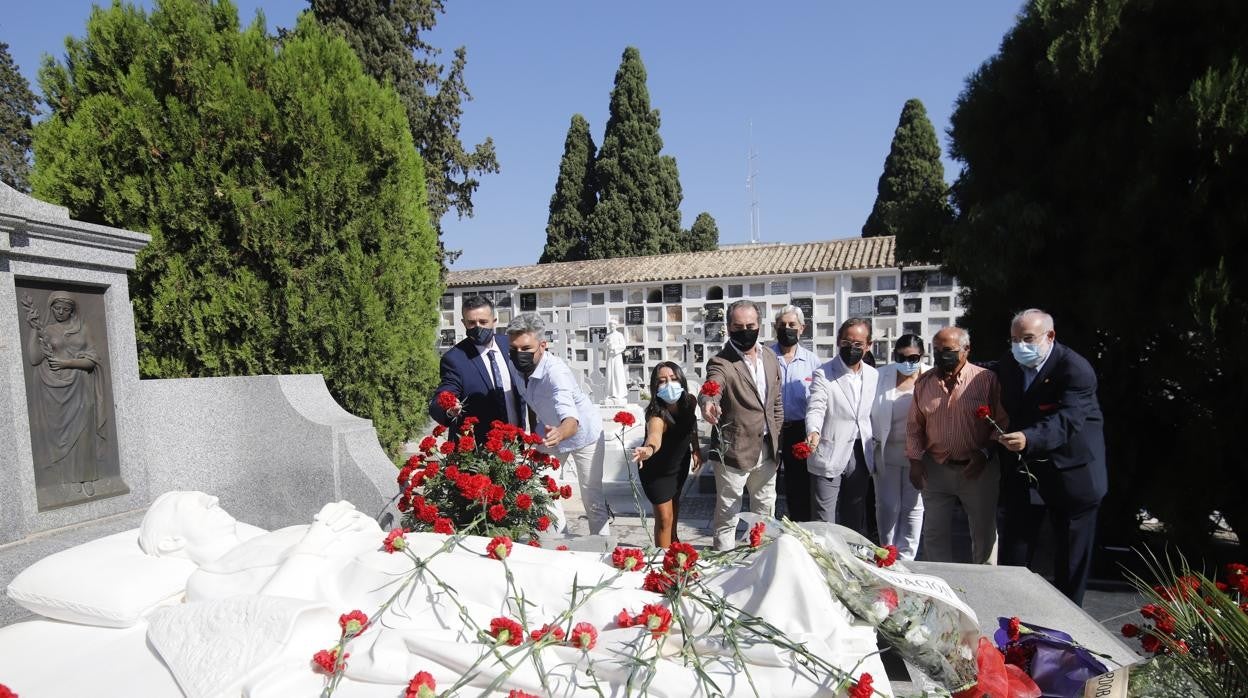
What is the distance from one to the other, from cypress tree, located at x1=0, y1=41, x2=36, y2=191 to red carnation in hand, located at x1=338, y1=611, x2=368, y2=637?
19.7 metres

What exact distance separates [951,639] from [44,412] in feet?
12.8

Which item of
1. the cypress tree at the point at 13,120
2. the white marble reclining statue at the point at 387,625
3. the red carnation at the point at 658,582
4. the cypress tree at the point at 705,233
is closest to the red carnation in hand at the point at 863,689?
the white marble reclining statue at the point at 387,625

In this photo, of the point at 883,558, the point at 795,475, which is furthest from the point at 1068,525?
the point at 883,558

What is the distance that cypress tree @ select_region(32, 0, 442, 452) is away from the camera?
4.68 m

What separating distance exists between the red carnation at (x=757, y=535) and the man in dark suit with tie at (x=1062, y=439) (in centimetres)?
154

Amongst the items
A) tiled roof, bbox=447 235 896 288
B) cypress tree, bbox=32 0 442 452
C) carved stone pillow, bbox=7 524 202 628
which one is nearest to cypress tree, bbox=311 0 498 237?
Answer: tiled roof, bbox=447 235 896 288

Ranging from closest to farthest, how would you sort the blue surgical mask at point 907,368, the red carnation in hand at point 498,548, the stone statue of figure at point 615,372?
the red carnation in hand at point 498,548
the blue surgical mask at point 907,368
the stone statue of figure at point 615,372

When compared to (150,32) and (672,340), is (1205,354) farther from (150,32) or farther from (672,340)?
(672,340)

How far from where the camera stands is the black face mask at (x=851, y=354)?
13.2 ft

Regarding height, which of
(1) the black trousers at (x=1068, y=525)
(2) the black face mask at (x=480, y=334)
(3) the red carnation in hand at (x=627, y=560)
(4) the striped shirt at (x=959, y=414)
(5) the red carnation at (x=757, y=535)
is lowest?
(1) the black trousers at (x=1068, y=525)

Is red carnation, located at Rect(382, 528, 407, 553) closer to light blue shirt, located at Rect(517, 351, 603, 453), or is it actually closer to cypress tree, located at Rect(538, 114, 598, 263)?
light blue shirt, located at Rect(517, 351, 603, 453)

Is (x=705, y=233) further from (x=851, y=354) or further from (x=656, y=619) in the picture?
(x=656, y=619)

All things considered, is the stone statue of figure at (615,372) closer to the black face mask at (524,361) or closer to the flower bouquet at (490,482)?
the black face mask at (524,361)

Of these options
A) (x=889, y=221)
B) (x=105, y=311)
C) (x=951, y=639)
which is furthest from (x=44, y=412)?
(x=889, y=221)
